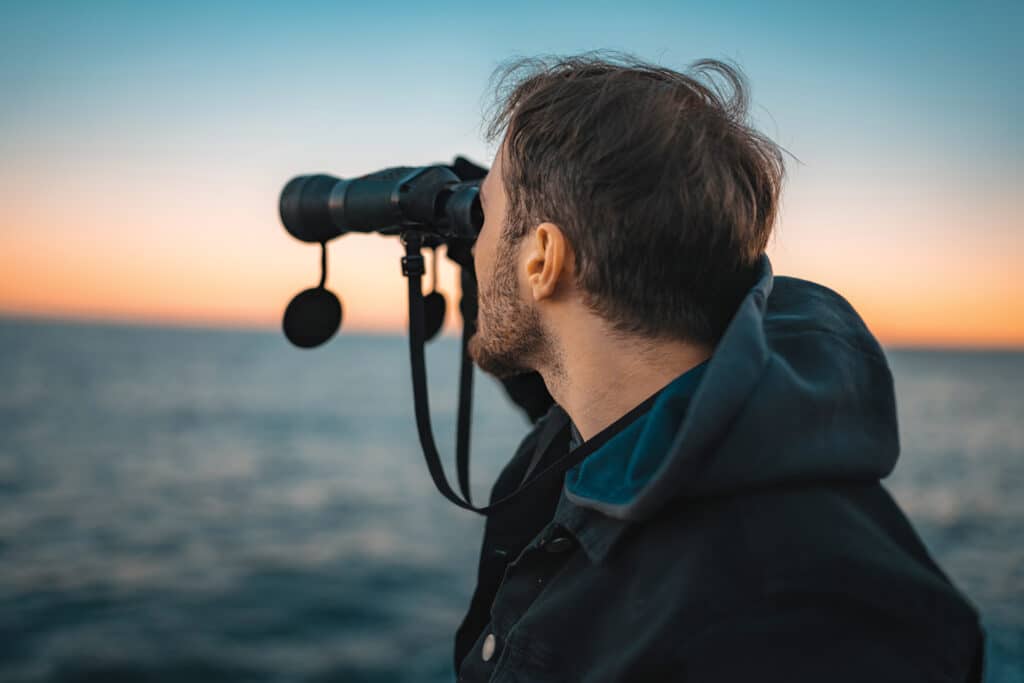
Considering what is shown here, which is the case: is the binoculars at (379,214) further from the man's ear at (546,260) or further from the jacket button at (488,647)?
the jacket button at (488,647)

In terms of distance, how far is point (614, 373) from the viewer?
1.26 meters

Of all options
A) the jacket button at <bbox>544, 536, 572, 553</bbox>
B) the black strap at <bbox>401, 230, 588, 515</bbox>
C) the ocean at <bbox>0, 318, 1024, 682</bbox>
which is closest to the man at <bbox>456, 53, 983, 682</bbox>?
the jacket button at <bbox>544, 536, 572, 553</bbox>

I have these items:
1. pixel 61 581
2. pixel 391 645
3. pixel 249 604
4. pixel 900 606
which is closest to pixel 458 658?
pixel 900 606

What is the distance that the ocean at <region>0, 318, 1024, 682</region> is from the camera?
559cm

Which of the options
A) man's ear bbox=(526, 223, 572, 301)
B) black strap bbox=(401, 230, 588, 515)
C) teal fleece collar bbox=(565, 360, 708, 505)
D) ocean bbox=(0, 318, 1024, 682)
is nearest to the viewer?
teal fleece collar bbox=(565, 360, 708, 505)

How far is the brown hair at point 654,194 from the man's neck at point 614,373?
0.09ft

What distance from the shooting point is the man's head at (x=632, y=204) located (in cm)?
120

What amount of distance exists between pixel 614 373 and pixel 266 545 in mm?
8045

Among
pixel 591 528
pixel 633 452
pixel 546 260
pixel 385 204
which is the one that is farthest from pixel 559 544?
pixel 385 204

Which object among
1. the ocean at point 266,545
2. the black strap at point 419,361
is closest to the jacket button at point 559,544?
the black strap at point 419,361

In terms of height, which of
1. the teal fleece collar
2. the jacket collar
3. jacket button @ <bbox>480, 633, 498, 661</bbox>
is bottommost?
jacket button @ <bbox>480, 633, 498, 661</bbox>

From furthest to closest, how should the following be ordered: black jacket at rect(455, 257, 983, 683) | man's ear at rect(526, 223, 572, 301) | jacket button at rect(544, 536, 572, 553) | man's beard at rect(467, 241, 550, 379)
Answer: man's beard at rect(467, 241, 550, 379) < man's ear at rect(526, 223, 572, 301) < jacket button at rect(544, 536, 572, 553) < black jacket at rect(455, 257, 983, 683)

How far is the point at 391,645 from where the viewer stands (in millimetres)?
5887

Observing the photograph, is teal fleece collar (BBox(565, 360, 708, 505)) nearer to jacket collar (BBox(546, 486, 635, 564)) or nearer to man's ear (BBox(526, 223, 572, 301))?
jacket collar (BBox(546, 486, 635, 564))
